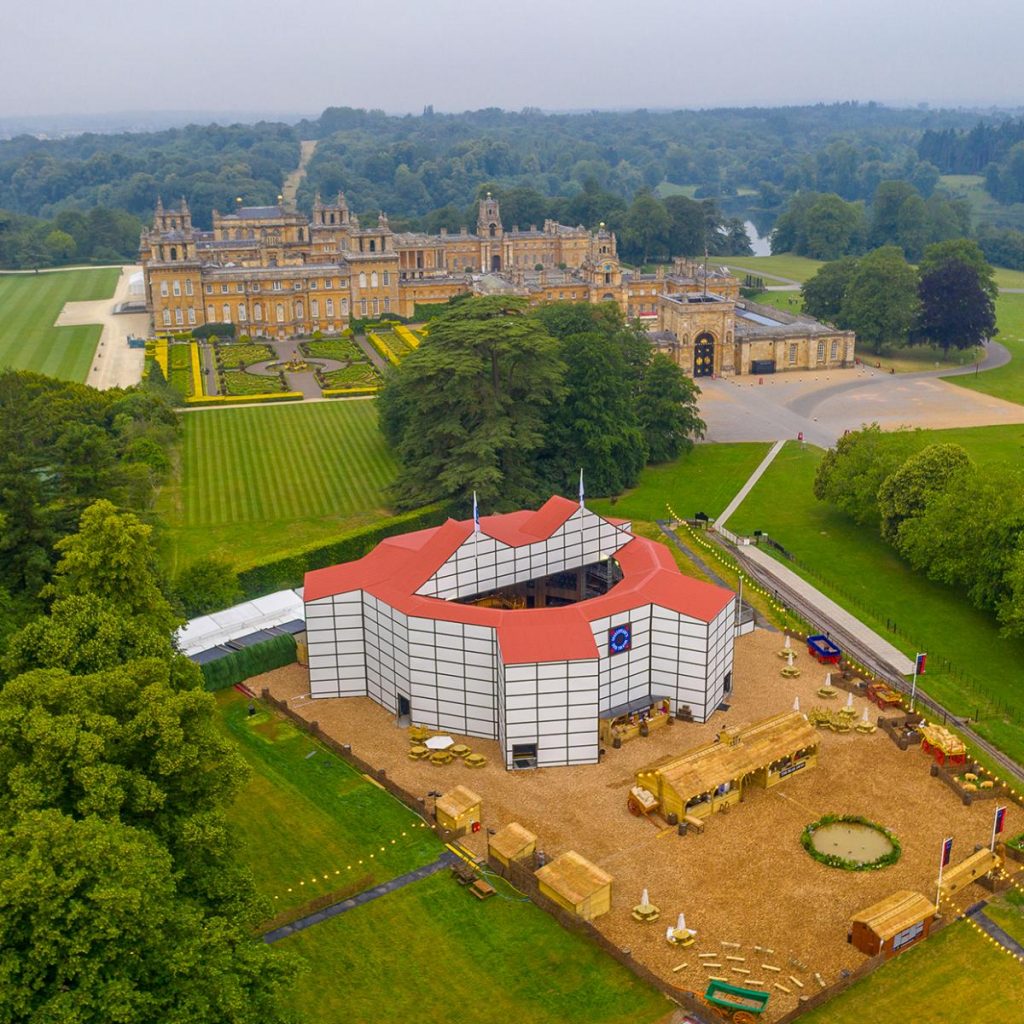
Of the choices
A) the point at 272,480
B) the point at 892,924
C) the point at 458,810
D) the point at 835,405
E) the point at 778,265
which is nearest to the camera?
the point at 892,924

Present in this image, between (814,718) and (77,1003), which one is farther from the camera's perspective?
(814,718)

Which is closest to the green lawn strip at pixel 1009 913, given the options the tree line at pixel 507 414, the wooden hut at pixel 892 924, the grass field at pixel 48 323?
the wooden hut at pixel 892 924

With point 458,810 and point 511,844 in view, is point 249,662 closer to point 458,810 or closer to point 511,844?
point 458,810

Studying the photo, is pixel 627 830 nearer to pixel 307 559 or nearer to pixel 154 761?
pixel 154 761

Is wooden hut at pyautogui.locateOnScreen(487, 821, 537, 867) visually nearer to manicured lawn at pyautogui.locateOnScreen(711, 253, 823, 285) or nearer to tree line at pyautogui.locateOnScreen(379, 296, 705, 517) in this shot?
tree line at pyautogui.locateOnScreen(379, 296, 705, 517)

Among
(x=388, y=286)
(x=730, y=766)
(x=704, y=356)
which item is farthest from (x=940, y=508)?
(x=388, y=286)

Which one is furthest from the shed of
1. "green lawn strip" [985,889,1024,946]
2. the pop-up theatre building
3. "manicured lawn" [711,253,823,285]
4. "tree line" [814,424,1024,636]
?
"manicured lawn" [711,253,823,285]

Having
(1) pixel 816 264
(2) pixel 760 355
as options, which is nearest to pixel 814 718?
(2) pixel 760 355
